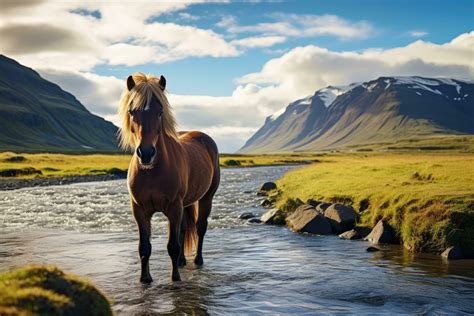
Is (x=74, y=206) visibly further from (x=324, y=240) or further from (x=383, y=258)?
(x=383, y=258)

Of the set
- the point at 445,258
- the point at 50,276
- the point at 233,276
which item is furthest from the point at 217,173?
the point at 50,276

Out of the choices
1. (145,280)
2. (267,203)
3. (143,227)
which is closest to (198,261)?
(145,280)

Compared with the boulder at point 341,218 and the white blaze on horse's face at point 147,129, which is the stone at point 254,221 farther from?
the white blaze on horse's face at point 147,129

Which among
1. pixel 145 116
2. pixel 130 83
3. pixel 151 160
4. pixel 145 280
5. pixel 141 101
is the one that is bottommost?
pixel 145 280

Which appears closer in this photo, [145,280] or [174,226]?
[174,226]

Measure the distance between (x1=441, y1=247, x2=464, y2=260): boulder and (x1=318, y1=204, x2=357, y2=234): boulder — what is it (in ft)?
20.5

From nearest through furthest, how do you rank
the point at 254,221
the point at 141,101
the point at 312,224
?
1. the point at 141,101
2. the point at 312,224
3. the point at 254,221

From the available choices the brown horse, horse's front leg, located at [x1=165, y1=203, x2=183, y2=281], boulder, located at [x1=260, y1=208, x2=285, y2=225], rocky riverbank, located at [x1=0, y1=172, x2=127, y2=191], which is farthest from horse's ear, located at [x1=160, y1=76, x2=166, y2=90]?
rocky riverbank, located at [x1=0, y1=172, x2=127, y2=191]

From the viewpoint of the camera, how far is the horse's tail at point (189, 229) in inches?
594

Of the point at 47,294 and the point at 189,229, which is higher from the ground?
the point at 47,294

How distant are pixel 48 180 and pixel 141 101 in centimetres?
5427

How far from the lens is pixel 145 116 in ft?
35.2

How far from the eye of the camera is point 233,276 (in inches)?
523

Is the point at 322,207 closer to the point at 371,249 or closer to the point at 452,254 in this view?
the point at 371,249
